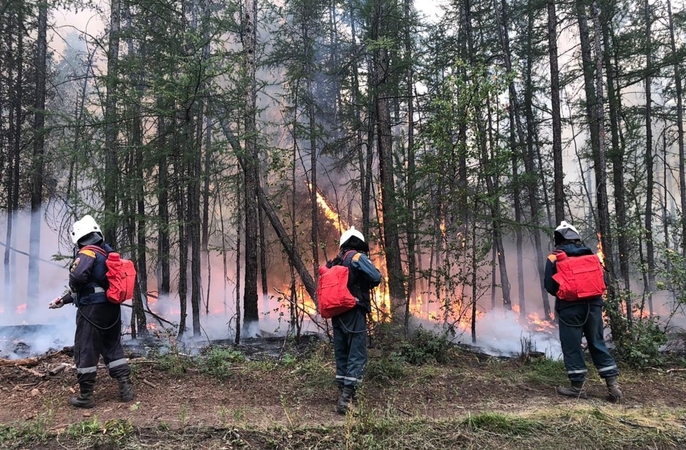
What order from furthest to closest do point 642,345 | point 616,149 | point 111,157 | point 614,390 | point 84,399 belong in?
point 616,149
point 111,157
point 642,345
point 614,390
point 84,399

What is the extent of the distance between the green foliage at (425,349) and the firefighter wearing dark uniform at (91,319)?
13.9 ft

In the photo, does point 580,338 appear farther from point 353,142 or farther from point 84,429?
point 353,142

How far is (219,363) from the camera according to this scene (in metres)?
6.07

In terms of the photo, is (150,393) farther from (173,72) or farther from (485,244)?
(173,72)

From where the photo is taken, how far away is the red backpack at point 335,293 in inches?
188

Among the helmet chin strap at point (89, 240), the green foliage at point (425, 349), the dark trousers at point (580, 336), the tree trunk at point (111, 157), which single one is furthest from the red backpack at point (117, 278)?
the dark trousers at point (580, 336)

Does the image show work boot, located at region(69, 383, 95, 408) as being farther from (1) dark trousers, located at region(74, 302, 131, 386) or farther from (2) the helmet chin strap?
(2) the helmet chin strap

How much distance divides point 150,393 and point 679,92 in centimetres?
2023

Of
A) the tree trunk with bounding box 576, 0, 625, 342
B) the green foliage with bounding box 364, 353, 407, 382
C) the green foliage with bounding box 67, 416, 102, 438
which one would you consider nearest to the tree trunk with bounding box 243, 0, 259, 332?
the green foliage with bounding box 364, 353, 407, 382

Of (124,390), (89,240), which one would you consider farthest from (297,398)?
(89,240)

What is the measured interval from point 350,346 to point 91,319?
2.95m

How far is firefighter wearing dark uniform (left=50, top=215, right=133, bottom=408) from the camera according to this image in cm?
455

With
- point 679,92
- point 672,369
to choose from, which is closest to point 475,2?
point 679,92

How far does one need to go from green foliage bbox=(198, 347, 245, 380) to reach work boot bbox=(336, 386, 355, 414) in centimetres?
201
